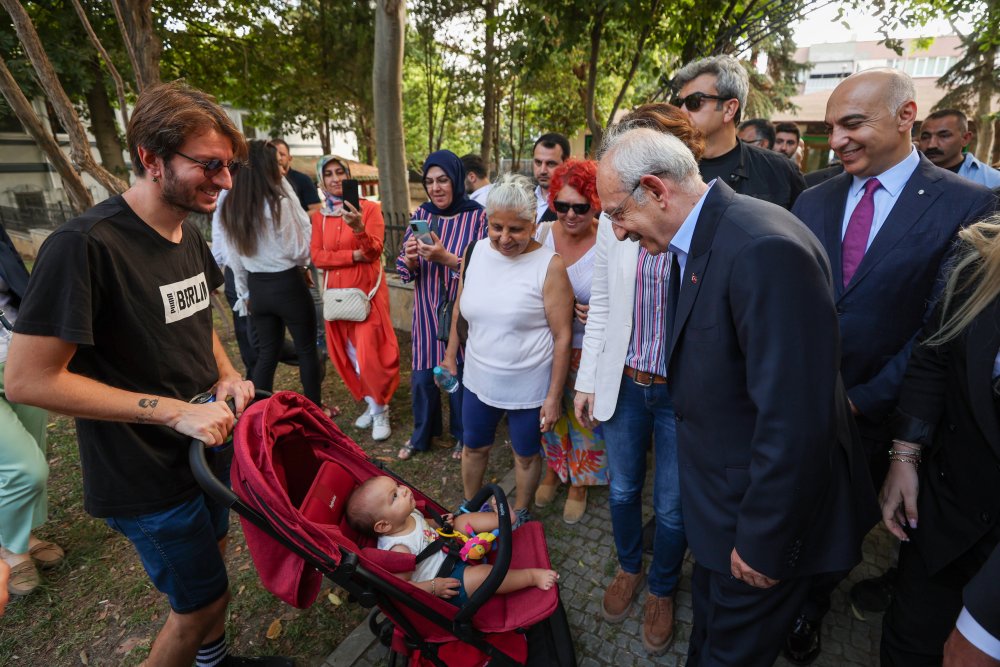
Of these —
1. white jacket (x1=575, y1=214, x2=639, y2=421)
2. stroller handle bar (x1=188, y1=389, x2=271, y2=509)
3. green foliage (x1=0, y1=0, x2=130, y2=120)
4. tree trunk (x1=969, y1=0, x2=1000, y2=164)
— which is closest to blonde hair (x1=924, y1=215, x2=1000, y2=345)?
white jacket (x1=575, y1=214, x2=639, y2=421)

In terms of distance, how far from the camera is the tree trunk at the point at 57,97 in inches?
164

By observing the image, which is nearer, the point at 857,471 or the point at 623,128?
the point at 857,471

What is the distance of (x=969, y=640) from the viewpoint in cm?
118

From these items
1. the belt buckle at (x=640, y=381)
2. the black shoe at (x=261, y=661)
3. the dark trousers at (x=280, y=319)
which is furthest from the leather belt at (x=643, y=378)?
the dark trousers at (x=280, y=319)

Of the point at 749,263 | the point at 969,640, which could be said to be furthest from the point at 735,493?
the point at 749,263

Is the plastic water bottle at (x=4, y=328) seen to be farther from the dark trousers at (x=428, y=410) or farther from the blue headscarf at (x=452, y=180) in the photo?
the blue headscarf at (x=452, y=180)

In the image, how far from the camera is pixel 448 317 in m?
3.51

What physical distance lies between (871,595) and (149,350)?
354 centimetres

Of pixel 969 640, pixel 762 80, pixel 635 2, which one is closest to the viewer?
pixel 969 640

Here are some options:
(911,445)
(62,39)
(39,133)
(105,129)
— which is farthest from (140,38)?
(105,129)

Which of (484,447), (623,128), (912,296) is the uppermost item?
(623,128)

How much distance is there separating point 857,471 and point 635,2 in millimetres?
6471

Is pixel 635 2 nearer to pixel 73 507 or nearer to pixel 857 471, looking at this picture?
pixel 857 471

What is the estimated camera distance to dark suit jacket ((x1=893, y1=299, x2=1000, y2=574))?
1360mm
